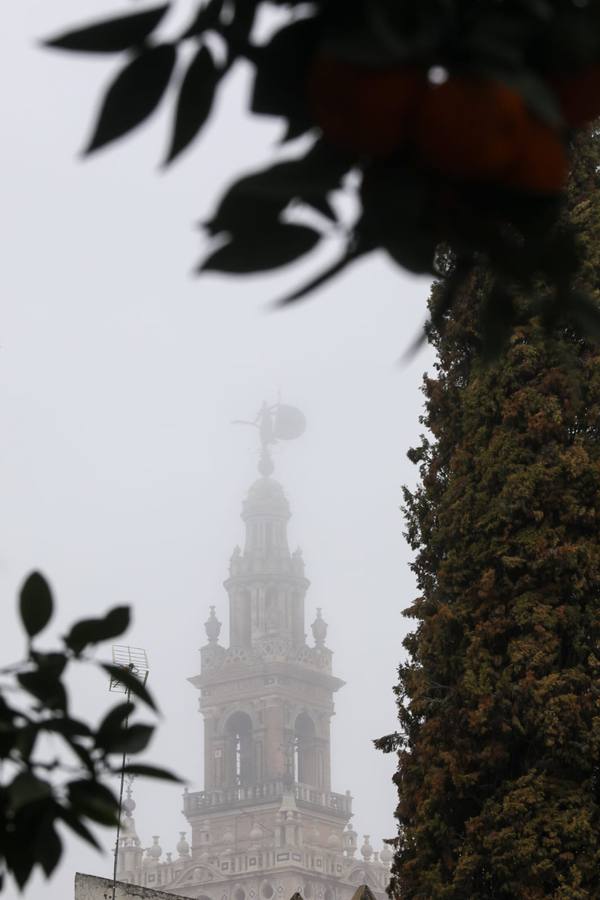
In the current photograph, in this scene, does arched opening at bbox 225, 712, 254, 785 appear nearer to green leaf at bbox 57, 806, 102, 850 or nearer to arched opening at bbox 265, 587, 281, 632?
arched opening at bbox 265, 587, 281, 632

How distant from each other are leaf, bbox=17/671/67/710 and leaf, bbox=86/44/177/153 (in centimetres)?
55

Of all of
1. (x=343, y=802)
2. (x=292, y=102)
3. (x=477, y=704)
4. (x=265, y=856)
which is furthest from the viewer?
(x=343, y=802)

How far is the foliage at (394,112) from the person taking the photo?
123cm

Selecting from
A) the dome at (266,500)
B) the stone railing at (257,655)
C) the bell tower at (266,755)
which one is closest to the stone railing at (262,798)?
the bell tower at (266,755)

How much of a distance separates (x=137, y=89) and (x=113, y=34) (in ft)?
0.17

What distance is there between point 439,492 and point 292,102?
12.4m

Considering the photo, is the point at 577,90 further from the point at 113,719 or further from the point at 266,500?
the point at 266,500

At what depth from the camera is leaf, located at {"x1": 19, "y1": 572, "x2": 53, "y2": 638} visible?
5.41 ft

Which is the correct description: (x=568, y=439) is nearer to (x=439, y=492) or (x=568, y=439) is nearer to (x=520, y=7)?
(x=439, y=492)

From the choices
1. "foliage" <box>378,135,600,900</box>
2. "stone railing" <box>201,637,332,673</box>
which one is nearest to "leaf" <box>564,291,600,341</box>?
"foliage" <box>378,135,600,900</box>

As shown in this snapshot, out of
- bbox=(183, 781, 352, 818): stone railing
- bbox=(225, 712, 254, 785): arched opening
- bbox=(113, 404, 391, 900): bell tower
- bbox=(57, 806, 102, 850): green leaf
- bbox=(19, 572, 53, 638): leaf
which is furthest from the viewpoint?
bbox=(225, 712, 254, 785): arched opening

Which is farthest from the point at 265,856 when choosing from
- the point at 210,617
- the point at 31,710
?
the point at 31,710

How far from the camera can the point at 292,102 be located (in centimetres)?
137

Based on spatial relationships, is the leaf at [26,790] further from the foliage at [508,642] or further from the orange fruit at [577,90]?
the foliage at [508,642]
